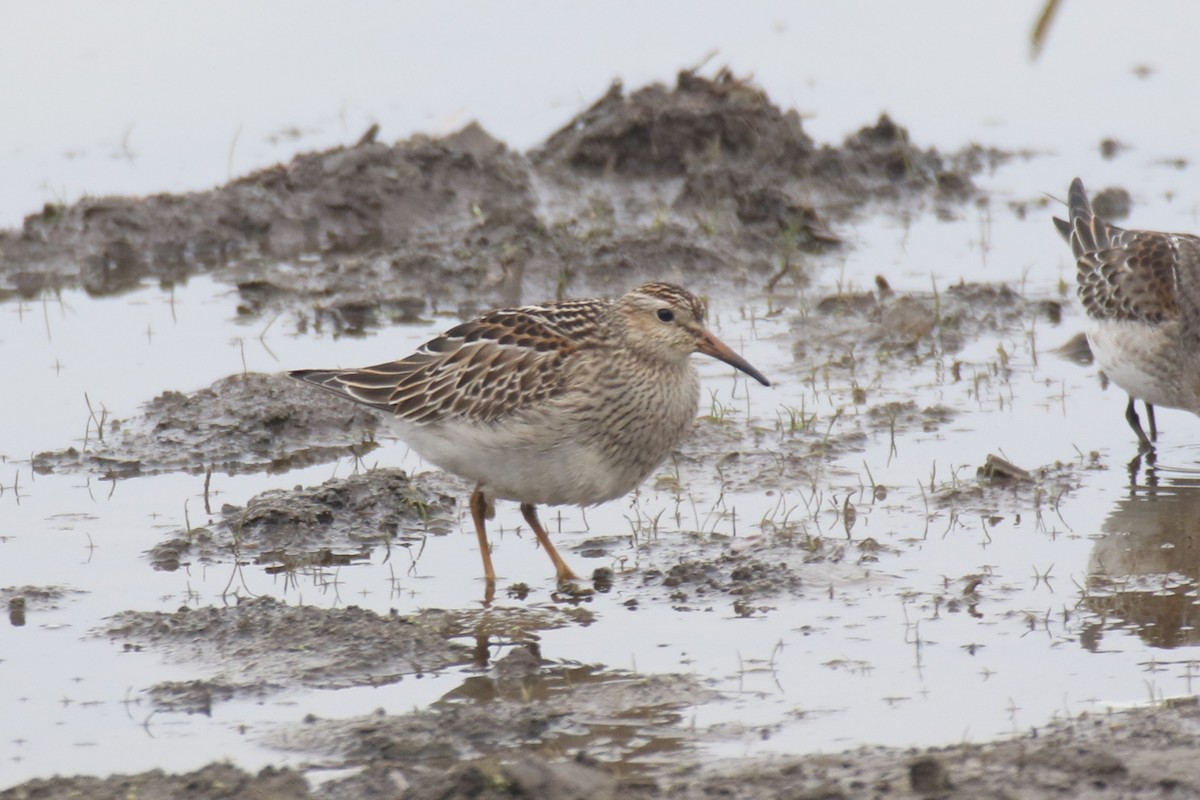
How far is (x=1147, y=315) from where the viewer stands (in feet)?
32.5

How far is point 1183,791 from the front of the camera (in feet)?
17.4

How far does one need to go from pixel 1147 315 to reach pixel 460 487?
3996 millimetres

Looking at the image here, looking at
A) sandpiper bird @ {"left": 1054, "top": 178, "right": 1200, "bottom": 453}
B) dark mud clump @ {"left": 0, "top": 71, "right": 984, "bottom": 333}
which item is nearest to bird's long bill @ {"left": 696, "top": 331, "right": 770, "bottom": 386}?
sandpiper bird @ {"left": 1054, "top": 178, "right": 1200, "bottom": 453}

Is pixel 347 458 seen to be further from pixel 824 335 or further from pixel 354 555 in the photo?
pixel 824 335

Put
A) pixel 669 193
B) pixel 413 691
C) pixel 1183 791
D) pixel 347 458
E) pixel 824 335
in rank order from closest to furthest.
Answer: pixel 1183 791, pixel 413 691, pixel 347 458, pixel 824 335, pixel 669 193

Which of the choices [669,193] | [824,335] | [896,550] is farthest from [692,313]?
[669,193]

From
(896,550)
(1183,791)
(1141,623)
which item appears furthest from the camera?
(896,550)

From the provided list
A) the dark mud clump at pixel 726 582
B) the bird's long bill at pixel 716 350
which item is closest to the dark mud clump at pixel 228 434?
the bird's long bill at pixel 716 350

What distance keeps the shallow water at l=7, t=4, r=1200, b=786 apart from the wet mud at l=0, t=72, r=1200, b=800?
0.12 meters

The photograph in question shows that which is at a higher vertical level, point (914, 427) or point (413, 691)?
point (914, 427)

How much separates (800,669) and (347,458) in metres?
3.58

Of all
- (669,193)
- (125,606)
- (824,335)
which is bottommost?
(125,606)

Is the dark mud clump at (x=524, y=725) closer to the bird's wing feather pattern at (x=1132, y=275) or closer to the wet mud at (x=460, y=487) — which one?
the wet mud at (x=460, y=487)

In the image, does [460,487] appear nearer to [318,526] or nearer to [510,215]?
[318,526]
